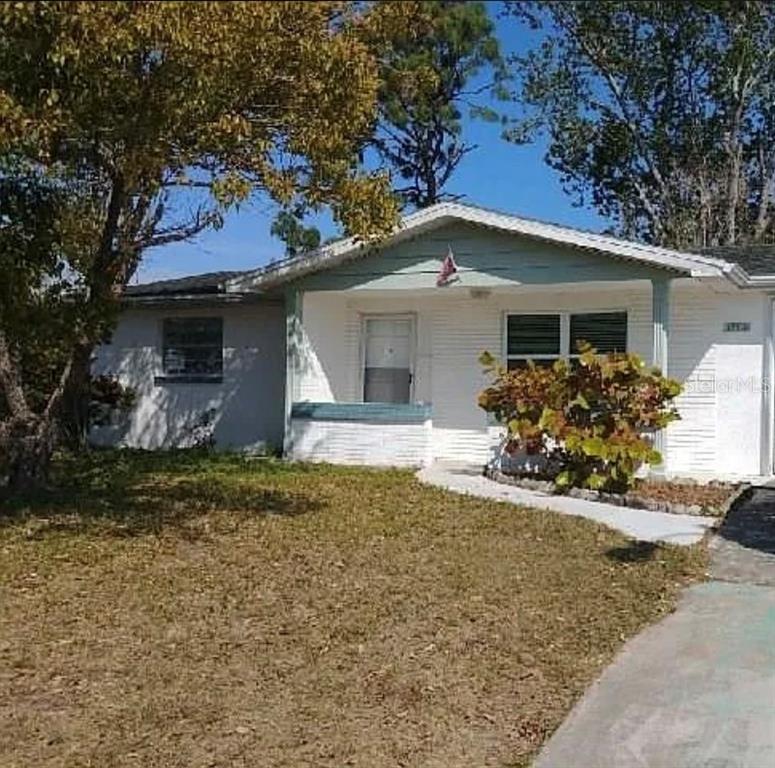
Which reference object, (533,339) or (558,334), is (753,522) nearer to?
(558,334)

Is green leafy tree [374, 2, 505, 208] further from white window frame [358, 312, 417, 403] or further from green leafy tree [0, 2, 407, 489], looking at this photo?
white window frame [358, 312, 417, 403]

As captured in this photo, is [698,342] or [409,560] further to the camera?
[698,342]

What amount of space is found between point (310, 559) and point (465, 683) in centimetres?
242

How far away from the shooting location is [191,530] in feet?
28.0

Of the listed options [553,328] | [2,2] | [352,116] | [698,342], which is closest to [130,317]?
[553,328]

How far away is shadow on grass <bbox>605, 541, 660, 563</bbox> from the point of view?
819 cm

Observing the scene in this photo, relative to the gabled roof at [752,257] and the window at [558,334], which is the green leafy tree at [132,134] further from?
the gabled roof at [752,257]

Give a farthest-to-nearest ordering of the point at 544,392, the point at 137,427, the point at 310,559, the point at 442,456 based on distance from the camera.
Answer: the point at 137,427, the point at 442,456, the point at 544,392, the point at 310,559

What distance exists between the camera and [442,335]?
15039mm

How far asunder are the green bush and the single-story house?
889mm

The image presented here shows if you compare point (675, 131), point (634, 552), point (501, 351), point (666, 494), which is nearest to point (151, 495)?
point (634, 552)

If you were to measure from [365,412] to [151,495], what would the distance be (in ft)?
13.8

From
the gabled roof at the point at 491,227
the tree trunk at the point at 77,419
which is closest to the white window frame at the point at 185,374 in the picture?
the tree trunk at the point at 77,419

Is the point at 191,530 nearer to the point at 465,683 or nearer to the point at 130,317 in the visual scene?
the point at 465,683
